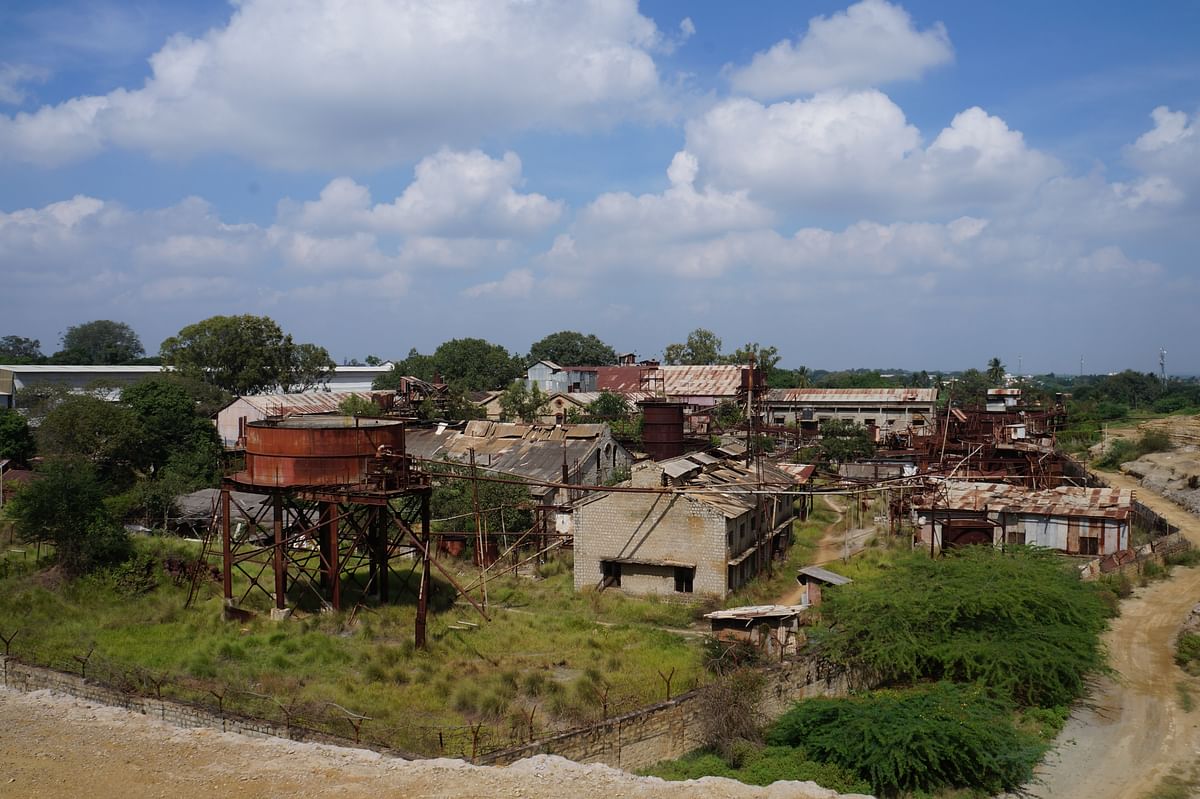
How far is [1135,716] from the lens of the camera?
18.3 metres

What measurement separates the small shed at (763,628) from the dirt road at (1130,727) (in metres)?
5.85

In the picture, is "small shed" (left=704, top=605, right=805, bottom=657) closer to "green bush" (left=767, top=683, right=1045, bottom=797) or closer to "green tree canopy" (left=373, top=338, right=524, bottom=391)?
"green bush" (left=767, top=683, right=1045, bottom=797)

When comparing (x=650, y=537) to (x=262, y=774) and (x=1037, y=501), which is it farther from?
(x=1037, y=501)

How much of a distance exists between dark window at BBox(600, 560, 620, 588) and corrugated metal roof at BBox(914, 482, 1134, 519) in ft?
37.5

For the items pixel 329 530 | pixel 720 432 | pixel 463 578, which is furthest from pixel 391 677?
pixel 720 432

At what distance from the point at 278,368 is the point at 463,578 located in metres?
48.4

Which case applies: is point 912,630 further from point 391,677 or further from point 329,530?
point 329,530

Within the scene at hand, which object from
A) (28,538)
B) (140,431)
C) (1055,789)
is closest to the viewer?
(1055,789)

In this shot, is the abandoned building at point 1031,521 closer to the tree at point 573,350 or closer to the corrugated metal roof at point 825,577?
the corrugated metal roof at point 825,577

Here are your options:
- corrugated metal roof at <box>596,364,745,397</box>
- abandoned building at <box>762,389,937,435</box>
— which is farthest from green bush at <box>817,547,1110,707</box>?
corrugated metal roof at <box>596,364,745,397</box>

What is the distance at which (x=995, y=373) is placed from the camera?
10444 centimetres

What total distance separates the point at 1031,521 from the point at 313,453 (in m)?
24.9

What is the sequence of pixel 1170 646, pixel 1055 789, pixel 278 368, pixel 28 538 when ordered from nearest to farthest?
pixel 1055 789, pixel 1170 646, pixel 28 538, pixel 278 368

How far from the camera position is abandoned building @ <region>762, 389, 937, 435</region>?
65375 millimetres
